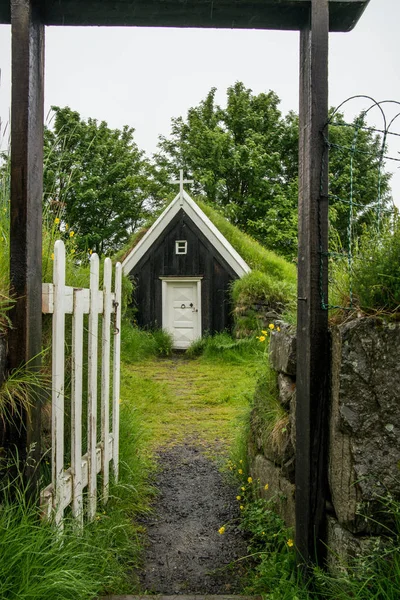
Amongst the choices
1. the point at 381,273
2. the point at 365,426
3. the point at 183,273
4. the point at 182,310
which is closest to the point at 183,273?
the point at 183,273

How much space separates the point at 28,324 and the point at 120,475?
2.04m

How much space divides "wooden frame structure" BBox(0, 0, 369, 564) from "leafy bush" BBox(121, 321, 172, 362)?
8.65m

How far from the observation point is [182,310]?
1377cm

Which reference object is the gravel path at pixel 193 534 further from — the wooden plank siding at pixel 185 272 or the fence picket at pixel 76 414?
the wooden plank siding at pixel 185 272

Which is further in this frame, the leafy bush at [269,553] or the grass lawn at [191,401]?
the grass lawn at [191,401]

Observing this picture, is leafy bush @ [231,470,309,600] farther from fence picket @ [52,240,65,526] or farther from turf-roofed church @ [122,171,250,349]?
turf-roofed church @ [122,171,250,349]

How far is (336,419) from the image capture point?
2.32 m

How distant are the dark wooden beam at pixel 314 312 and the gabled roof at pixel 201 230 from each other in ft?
34.3

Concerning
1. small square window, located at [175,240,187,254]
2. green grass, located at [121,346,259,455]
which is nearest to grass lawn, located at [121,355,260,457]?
green grass, located at [121,346,259,455]

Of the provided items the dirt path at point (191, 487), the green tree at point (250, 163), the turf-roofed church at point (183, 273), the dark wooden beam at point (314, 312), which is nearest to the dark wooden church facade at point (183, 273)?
the turf-roofed church at point (183, 273)

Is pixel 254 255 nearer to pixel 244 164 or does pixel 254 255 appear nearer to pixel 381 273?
pixel 244 164

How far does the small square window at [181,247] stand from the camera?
1372 centimetres

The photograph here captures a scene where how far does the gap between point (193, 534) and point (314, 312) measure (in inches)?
77.4

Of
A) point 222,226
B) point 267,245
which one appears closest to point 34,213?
point 222,226
